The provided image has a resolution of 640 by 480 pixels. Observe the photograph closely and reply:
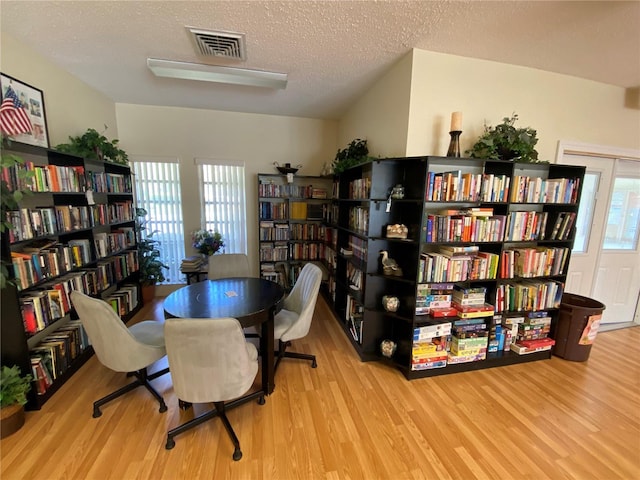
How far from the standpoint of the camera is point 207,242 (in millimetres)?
3668

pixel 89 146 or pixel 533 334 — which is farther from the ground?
pixel 89 146

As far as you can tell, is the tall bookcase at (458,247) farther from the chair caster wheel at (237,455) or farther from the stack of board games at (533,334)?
the chair caster wheel at (237,455)

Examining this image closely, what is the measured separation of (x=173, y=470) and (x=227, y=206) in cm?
321

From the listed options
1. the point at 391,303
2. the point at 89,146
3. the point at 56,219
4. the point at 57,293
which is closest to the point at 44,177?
the point at 56,219

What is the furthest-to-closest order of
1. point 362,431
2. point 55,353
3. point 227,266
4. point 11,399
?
point 227,266
point 55,353
point 362,431
point 11,399

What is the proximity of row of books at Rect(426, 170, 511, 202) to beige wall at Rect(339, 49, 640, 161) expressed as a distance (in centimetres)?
32

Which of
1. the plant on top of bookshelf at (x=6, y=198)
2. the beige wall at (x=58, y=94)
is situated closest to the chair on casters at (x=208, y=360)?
the plant on top of bookshelf at (x=6, y=198)

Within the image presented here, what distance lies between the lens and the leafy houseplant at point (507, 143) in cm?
222

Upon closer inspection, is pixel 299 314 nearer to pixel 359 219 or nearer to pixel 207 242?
pixel 359 219

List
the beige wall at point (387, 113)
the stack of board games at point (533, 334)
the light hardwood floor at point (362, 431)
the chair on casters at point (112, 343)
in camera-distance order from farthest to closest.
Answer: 1. the stack of board games at point (533, 334)
2. the beige wall at point (387, 113)
3. the chair on casters at point (112, 343)
4. the light hardwood floor at point (362, 431)

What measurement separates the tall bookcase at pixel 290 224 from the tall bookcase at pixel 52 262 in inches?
70.0

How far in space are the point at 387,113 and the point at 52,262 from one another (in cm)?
319

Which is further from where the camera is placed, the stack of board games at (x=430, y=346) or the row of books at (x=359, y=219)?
the row of books at (x=359, y=219)

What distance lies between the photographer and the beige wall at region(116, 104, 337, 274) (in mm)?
3691
